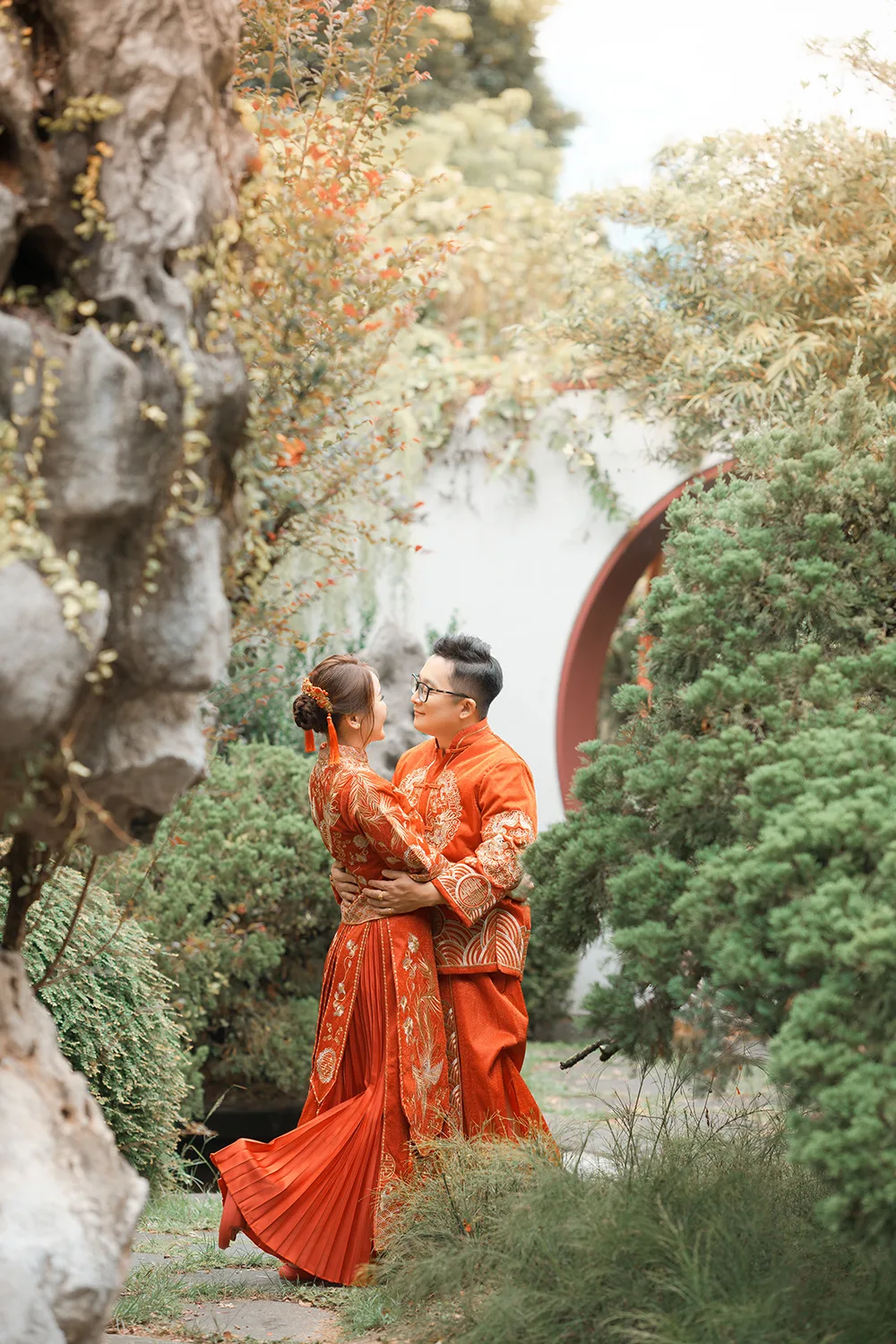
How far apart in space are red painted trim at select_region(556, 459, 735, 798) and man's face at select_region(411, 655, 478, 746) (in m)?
4.58

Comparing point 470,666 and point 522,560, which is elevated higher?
point 522,560

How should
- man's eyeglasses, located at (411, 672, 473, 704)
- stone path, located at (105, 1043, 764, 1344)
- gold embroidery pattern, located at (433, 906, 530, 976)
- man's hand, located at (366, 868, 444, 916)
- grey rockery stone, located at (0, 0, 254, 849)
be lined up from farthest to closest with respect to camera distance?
1. man's eyeglasses, located at (411, 672, 473, 704)
2. gold embroidery pattern, located at (433, 906, 530, 976)
3. man's hand, located at (366, 868, 444, 916)
4. stone path, located at (105, 1043, 764, 1344)
5. grey rockery stone, located at (0, 0, 254, 849)

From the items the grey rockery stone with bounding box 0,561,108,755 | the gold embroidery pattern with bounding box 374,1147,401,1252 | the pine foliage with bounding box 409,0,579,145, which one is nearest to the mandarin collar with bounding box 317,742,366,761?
the gold embroidery pattern with bounding box 374,1147,401,1252

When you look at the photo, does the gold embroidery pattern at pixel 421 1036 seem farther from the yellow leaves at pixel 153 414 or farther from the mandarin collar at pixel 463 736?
the yellow leaves at pixel 153 414

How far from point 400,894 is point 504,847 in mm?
334

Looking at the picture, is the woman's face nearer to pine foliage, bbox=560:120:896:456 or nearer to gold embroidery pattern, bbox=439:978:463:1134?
gold embroidery pattern, bbox=439:978:463:1134

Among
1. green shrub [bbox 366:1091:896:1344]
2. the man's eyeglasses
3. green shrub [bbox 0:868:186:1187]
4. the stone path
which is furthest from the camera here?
green shrub [bbox 0:868:186:1187]

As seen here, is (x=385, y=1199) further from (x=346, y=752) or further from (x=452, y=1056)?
(x=346, y=752)

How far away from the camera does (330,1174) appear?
143 inches

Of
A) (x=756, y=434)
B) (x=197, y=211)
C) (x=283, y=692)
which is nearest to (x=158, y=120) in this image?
(x=197, y=211)

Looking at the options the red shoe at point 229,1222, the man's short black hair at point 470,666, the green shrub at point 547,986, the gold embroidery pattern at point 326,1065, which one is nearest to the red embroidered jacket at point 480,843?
the man's short black hair at point 470,666

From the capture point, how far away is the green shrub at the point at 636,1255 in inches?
106

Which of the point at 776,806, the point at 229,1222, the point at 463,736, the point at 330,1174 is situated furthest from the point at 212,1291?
the point at 776,806

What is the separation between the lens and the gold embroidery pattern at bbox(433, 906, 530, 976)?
154 inches
